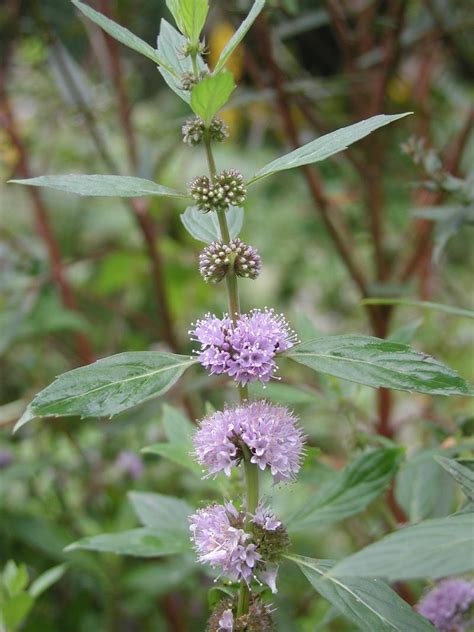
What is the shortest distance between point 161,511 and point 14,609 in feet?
0.55

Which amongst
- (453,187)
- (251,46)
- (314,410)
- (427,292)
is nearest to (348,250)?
(427,292)

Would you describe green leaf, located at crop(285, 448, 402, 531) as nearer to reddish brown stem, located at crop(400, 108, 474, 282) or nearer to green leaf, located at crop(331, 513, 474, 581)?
green leaf, located at crop(331, 513, 474, 581)

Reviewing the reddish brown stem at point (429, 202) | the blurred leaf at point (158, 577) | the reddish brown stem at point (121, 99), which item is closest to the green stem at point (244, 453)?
the blurred leaf at point (158, 577)

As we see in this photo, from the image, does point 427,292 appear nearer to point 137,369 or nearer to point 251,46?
point 251,46

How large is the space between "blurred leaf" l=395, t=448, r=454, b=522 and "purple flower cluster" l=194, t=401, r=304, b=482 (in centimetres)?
27

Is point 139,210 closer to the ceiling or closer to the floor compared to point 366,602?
closer to the ceiling

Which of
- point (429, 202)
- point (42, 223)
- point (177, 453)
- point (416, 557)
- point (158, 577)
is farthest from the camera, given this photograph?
point (42, 223)

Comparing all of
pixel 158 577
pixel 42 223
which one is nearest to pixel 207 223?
pixel 158 577

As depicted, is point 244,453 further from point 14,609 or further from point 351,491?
point 14,609

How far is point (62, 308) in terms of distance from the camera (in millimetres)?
1346

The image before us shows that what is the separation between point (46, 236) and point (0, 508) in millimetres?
511

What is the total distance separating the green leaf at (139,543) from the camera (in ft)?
2.10

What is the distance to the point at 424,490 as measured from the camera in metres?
0.77

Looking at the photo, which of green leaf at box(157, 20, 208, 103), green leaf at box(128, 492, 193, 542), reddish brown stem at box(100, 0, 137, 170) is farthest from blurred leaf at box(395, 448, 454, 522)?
reddish brown stem at box(100, 0, 137, 170)
